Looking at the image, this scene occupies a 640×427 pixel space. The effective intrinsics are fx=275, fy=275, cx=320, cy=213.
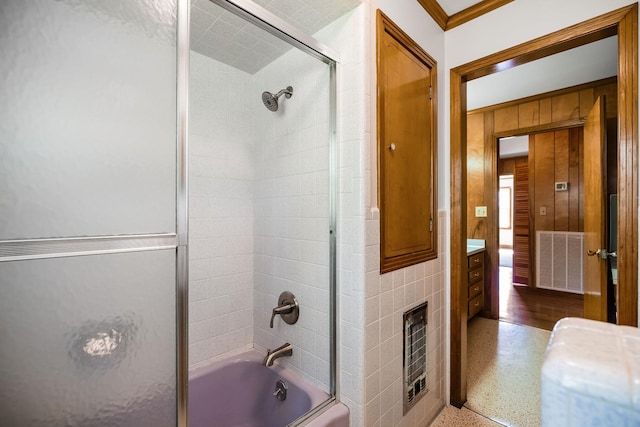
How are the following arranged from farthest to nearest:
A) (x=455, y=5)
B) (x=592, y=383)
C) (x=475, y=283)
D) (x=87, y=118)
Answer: (x=475, y=283)
(x=455, y=5)
(x=87, y=118)
(x=592, y=383)

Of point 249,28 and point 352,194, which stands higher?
point 249,28

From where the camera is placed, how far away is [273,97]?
1768 millimetres

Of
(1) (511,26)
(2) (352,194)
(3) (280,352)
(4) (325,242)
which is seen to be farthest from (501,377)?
(1) (511,26)

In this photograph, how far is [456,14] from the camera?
1818 millimetres

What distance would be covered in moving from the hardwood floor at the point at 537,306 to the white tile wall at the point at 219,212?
3178 mm

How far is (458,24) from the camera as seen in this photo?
6.00ft

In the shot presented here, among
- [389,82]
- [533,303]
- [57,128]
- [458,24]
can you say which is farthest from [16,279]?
[533,303]

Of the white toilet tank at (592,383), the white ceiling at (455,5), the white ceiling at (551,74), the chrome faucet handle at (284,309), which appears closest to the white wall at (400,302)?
the white ceiling at (455,5)

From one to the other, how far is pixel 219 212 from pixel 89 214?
124 cm

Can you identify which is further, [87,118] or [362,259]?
[362,259]

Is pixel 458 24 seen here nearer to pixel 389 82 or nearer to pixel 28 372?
pixel 389 82

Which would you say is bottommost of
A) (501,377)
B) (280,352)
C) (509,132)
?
(501,377)

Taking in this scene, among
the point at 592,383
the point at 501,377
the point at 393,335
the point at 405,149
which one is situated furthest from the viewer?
the point at 501,377

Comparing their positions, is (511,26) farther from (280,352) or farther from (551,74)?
(280,352)
